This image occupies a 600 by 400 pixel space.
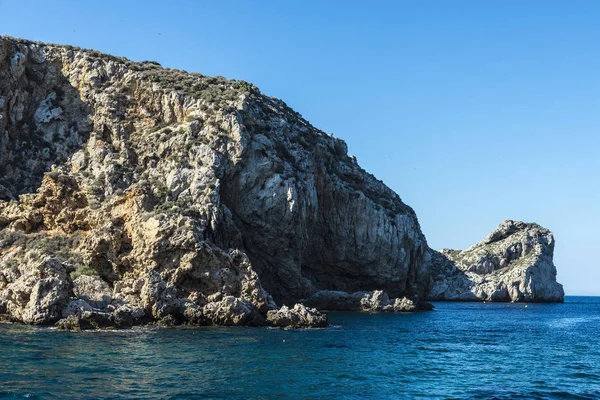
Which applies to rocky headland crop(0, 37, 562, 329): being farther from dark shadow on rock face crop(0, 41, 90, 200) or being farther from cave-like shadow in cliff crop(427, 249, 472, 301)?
cave-like shadow in cliff crop(427, 249, 472, 301)

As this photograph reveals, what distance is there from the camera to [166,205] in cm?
5781

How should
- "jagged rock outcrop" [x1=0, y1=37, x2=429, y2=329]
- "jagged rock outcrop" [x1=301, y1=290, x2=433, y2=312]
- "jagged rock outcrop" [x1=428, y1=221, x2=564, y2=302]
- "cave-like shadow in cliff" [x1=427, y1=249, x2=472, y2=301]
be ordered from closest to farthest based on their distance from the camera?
"jagged rock outcrop" [x1=0, y1=37, x2=429, y2=329], "jagged rock outcrop" [x1=301, y1=290, x2=433, y2=312], "jagged rock outcrop" [x1=428, y1=221, x2=564, y2=302], "cave-like shadow in cliff" [x1=427, y1=249, x2=472, y2=301]

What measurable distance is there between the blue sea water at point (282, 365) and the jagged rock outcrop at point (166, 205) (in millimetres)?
5158

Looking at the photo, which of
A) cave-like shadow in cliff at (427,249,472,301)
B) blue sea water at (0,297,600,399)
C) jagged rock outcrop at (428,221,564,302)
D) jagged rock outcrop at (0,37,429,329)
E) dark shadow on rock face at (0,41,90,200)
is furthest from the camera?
cave-like shadow in cliff at (427,249,472,301)

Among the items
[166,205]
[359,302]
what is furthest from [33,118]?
[359,302]

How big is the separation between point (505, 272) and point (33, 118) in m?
114

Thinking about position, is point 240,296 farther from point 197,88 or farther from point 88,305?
point 197,88

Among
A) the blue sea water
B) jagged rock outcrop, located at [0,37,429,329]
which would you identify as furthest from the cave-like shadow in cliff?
the blue sea water

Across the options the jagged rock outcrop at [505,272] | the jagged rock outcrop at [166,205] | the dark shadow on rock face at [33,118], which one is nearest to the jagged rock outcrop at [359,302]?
the jagged rock outcrop at [166,205]

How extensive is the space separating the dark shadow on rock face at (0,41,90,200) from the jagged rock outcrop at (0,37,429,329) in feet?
0.56

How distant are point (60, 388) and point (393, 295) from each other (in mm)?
76207

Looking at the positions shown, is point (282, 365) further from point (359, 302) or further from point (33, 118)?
point (33, 118)

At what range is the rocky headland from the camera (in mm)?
51406

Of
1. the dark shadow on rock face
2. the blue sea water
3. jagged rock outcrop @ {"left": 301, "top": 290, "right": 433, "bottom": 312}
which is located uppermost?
the dark shadow on rock face
